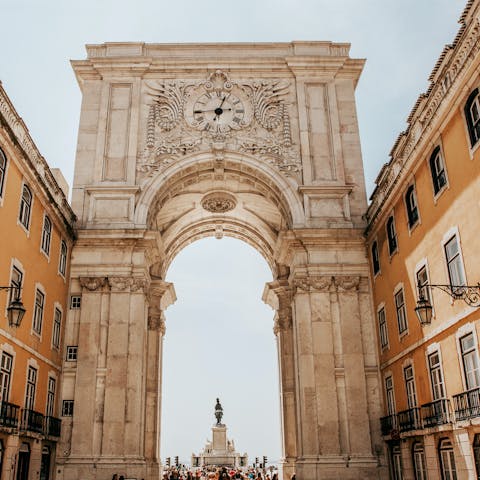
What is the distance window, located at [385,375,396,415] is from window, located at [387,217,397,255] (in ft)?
17.3

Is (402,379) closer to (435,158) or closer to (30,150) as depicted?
(435,158)

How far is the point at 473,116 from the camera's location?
16.4m

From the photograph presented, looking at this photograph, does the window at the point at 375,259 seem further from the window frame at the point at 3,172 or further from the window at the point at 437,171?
Answer: the window frame at the point at 3,172

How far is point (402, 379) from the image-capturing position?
22578 mm

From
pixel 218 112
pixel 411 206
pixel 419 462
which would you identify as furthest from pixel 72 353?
pixel 411 206

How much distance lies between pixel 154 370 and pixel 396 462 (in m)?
15.6

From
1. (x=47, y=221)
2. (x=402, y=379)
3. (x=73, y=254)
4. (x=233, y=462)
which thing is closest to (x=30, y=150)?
(x=47, y=221)

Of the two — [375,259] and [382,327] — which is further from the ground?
[375,259]

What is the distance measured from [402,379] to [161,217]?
60.0 ft

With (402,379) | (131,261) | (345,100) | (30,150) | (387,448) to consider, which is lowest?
(387,448)

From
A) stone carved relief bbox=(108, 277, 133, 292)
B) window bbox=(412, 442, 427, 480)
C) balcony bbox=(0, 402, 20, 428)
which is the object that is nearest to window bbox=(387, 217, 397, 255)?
window bbox=(412, 442, 427, 480)

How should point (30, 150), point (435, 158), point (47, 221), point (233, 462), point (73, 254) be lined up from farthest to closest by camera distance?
point (233, 462) < point (73, 254) < point (47, 221) < point (30, 150) < point (435, 158)

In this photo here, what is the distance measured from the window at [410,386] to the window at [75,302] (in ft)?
47.0

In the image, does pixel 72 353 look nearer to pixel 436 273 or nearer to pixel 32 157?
pixel 32 157
